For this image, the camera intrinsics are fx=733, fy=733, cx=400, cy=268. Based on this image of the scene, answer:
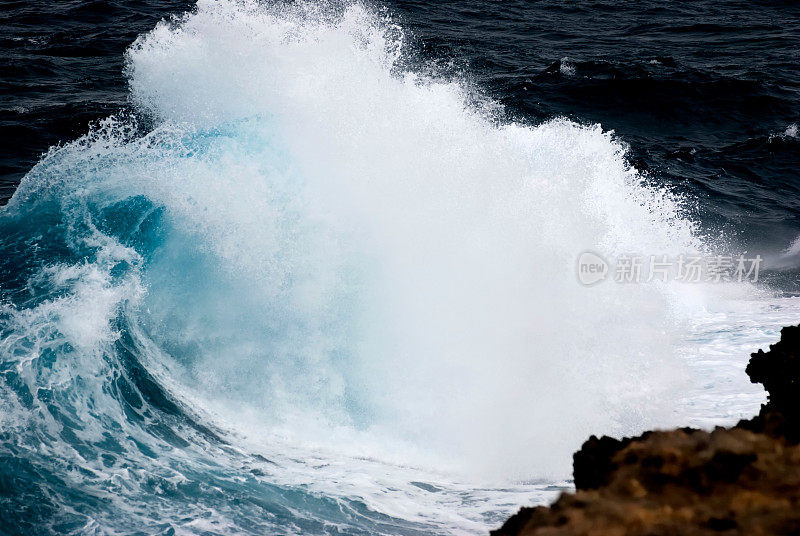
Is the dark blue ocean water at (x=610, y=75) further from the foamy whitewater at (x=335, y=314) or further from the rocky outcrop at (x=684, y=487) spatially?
the rocky outcrop at (x=684, y=487)

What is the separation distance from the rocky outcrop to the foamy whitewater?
3.80 meters

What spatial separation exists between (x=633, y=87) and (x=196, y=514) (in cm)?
1708

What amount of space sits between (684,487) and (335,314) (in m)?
7.83

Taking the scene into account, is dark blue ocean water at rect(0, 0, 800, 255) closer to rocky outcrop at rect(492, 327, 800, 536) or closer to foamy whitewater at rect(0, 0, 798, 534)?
foamy whitewater at rect(0, 0, 798, 534)

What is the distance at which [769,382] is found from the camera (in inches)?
228

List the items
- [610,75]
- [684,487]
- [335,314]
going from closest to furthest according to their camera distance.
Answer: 1. [684,487]
2. [335,314]
3. [610,75]

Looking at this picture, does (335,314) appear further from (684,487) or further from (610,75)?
(610,75)

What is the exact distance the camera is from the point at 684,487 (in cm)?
367

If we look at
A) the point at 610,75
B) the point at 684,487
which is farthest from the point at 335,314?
the point at 610,75

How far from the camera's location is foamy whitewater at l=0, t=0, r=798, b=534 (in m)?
8.33

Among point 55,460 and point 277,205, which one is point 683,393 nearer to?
point 277,205

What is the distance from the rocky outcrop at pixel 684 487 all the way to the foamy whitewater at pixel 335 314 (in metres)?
3.80

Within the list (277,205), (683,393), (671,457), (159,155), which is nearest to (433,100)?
(277,205)

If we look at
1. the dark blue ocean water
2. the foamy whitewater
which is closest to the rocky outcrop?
the foamy whitewater
